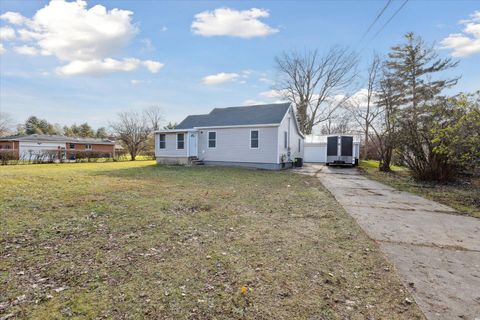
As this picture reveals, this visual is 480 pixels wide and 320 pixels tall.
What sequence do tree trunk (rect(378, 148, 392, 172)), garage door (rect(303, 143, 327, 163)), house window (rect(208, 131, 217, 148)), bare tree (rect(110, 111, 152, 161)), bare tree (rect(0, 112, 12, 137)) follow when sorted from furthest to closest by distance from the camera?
bare tree (rect(0, 112, 12, 137)) → bare tree (rect(110, 111, 152, 161)) → garage door (rect(303, 143, 327, 163)) → house window (rect(208, 131, 217, 148)) → tree trunk (rect(378, 148, 392, 172))

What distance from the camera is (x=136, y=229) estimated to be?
14.0 feet

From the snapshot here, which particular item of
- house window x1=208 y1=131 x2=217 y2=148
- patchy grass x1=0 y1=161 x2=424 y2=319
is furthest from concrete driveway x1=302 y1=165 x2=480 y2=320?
house window x1=208 y1=131 x2=217 y2=148

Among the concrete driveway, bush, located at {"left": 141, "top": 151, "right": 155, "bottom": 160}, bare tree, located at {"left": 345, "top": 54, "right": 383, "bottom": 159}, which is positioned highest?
bare tree, located at {"left": 345, "top": 54, "right": 383, "bottom": 159}

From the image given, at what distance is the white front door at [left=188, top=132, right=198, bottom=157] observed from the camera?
726 inches

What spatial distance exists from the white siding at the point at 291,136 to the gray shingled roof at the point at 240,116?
2.53 ft

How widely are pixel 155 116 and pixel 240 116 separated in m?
26.3

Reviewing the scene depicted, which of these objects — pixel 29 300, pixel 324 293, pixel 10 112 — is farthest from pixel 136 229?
pixel 10 112

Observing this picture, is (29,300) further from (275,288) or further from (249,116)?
(249,116)

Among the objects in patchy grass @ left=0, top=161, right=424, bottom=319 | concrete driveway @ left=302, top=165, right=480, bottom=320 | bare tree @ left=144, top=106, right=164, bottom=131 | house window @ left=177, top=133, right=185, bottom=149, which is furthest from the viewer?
bare tree @ left=144, top=106, right=164, bottom=131

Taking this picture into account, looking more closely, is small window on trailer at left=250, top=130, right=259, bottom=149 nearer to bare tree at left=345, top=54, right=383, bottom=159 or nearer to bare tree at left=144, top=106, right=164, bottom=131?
bare tree at left=345, top=54, right=383, bottom=159

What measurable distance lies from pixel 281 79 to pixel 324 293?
1249 inches

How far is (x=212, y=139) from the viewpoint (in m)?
18.5

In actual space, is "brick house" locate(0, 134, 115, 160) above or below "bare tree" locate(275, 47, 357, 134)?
below

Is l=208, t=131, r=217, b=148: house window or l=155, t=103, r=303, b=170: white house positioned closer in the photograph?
l=155, t=103, r=303, b=170: white house
